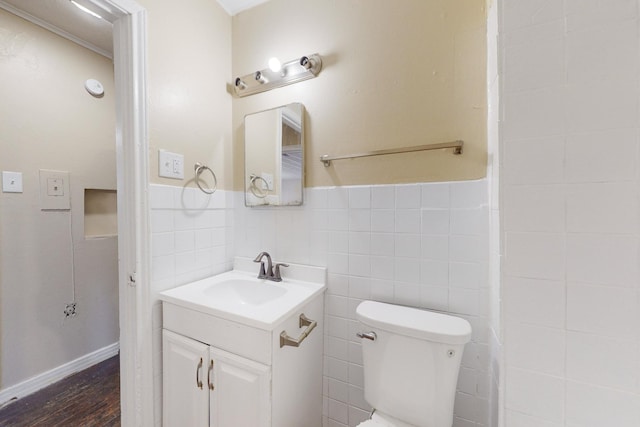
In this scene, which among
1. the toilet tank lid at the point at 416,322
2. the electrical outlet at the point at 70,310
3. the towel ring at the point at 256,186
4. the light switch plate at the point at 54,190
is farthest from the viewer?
the electrical outlet at the point at 70,310

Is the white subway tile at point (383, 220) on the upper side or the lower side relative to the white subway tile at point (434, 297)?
upper

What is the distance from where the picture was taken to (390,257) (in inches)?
44.3

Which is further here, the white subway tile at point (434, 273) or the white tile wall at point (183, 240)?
the white tile wall at point (183, 240)

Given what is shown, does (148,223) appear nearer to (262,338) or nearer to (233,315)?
(233,315)

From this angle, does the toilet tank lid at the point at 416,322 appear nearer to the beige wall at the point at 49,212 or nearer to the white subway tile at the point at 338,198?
the white subway tile at the point at 338,198

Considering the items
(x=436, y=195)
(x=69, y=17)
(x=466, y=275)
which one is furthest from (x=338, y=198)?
(x=69, y=17)

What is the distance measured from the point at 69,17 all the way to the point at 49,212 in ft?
4.18

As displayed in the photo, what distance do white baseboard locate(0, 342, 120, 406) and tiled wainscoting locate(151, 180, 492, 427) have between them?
4.10ft

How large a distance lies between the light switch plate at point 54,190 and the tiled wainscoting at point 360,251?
1.16 metres

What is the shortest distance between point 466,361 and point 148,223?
58.8 inches

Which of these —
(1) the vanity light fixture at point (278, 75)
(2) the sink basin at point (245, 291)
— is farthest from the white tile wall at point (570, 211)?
(2) the sink basin at point (245, 291)

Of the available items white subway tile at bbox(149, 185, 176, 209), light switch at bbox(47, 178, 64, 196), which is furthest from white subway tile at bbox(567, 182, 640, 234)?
light switch at bbox(47, 178, 64, 196)

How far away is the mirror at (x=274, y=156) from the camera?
132cm

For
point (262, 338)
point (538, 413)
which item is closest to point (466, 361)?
point (538, 413)
